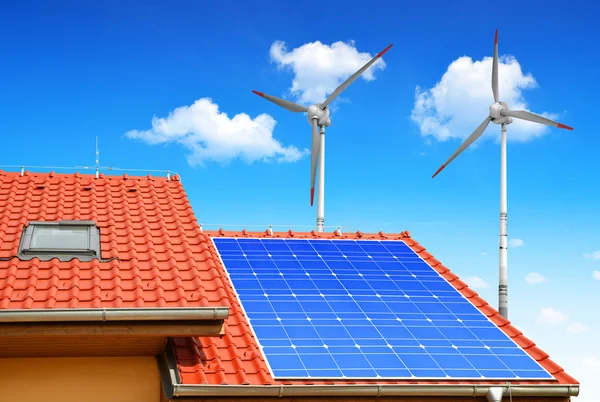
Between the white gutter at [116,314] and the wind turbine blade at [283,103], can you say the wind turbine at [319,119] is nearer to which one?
the wind turbine blade at [283,103]

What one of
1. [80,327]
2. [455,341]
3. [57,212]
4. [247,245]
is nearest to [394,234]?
[247,245]

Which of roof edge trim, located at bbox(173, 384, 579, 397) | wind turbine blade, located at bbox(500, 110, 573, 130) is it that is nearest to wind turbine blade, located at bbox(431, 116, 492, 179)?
wind turbine blade, located at bbox(500, 110, 573, 130)

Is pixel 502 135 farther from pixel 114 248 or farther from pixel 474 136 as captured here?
pixel 114 248

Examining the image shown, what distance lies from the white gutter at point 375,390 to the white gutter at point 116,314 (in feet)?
4.16

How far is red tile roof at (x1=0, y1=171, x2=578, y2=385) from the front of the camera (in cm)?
1421

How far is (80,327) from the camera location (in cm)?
1346

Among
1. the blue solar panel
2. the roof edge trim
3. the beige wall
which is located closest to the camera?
the roof edge trim

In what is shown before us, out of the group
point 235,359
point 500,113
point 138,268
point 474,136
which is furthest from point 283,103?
point 235,359

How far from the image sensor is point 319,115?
1469 inches

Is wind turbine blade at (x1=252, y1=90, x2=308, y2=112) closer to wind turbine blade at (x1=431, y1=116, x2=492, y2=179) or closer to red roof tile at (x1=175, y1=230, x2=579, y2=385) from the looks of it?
wind turbine blade at (x1=431, y1=116, x2=492, y2=179)

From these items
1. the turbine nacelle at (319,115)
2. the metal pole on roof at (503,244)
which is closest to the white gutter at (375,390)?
the metal pole on roof at (503,244)

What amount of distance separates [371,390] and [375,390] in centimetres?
9

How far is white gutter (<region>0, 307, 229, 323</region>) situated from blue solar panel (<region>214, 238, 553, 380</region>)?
2.17 metres

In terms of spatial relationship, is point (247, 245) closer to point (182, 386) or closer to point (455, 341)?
point (455, 341)
